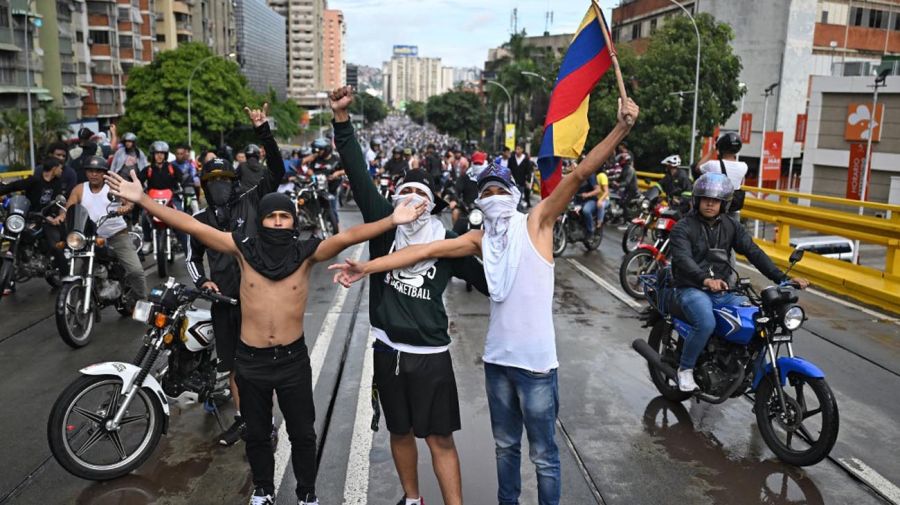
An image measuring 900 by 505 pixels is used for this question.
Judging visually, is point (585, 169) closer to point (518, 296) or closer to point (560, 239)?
point (518, 296)

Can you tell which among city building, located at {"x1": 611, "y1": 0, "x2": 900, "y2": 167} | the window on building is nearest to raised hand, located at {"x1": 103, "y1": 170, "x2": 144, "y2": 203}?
city building, located at {"x1": 611, "y1": 0, "x2": 900, "y2": 167}

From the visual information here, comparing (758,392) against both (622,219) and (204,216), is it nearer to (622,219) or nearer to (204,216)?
(204,216)

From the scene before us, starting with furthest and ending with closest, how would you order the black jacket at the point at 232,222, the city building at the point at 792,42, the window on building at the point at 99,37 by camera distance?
1. the window on building at the point at 99,37
2. the city building at the point at 792,42
3. the black jacket at the point at 232,222

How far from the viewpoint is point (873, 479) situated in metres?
5.04

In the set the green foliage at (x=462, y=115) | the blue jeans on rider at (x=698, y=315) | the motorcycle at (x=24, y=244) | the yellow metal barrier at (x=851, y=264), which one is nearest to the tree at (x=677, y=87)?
the yellow metal barrier at (x=851, y=264)

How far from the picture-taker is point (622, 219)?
19.3 m

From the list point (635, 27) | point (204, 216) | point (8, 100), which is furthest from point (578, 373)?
point (635, 27)

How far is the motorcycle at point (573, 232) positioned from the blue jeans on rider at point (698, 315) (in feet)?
27.3

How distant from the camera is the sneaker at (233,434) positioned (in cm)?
543

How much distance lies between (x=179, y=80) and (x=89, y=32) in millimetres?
11475

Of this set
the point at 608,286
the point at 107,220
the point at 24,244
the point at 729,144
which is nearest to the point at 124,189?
the point at 107,220

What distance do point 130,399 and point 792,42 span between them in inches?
2310

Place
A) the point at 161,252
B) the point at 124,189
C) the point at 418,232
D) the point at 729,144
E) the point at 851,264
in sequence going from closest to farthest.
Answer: the point at 418,232 → the point at 124,189 → the point at 729,144 → the point at 161,252 → the point at 851,264

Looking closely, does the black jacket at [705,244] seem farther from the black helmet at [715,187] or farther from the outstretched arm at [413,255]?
the outstretched arm at [413,255]
